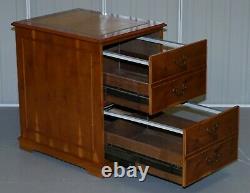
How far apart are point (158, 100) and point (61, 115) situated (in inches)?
21.6

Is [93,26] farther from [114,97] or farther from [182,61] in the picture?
[182,61]

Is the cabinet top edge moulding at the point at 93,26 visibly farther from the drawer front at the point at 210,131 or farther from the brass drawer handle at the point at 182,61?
the drawer front at the point at 210,131

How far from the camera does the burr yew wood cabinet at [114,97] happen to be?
3.35m

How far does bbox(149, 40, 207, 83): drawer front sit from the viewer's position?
10.7ft

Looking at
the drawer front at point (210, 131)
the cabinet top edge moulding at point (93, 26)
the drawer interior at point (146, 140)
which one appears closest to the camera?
the drawer front at point (210, 131)

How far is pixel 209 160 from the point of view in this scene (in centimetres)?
339

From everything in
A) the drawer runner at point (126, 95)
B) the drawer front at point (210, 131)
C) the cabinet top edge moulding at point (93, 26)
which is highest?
the cabinet top edge moulding at point (93, 26)

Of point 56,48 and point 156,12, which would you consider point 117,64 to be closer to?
point 56,48

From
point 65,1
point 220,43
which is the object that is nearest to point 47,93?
point 65,1

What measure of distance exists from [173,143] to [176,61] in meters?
0.42

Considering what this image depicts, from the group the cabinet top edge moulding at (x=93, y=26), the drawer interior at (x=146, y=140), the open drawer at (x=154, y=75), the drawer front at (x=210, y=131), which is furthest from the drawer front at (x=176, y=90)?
the cabinet top edge moulding at (x=93, y=26)

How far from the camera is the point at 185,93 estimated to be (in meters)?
3.50

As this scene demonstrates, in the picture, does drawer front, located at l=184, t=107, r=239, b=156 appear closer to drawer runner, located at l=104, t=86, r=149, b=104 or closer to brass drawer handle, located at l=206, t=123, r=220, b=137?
brass drawer handle, located at l=206, t=123, r=220, b=137

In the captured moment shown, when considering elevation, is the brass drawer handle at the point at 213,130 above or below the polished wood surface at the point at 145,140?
above
